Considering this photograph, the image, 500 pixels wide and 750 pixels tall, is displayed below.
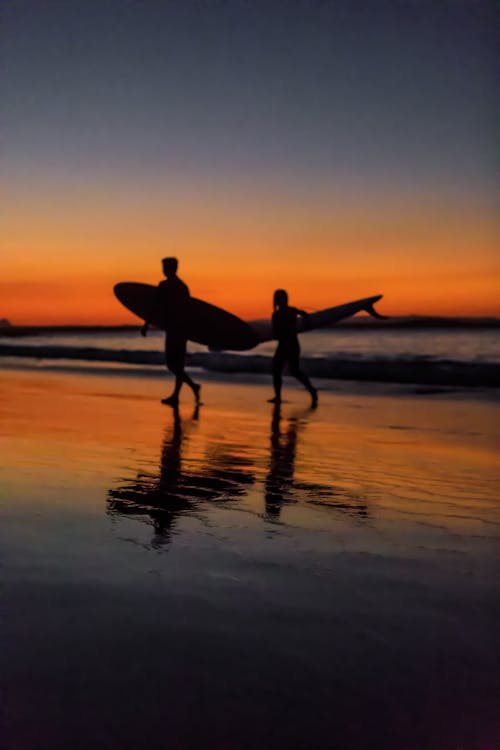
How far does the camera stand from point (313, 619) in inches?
121

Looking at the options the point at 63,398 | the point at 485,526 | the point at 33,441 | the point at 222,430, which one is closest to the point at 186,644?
the point at 485,526

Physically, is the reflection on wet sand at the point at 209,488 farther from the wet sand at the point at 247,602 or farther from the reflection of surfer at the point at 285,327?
the reflection of surfer at the point at 285,327

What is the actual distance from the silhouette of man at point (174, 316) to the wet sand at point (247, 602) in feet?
19.0

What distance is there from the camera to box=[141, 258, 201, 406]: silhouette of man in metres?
13.0

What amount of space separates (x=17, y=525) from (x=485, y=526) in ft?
8.59

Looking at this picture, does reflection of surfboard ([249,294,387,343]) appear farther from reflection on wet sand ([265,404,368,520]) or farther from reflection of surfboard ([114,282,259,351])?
reflection on wet sand ([265,404,368,520])

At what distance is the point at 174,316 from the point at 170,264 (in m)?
0.87

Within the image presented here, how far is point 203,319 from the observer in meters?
15.7

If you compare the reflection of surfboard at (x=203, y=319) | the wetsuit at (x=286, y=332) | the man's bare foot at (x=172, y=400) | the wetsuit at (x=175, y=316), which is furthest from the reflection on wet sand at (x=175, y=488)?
the reflection of surfboard at (x=203, y=319)

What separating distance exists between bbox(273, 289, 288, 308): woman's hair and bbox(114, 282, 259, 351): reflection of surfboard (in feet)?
7.25

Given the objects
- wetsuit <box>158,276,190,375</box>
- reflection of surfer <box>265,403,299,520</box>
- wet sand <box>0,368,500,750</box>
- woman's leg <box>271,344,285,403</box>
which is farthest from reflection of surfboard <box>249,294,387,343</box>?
wet sand <box>0,368,500,750</box>

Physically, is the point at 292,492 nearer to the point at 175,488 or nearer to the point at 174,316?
the point at 175,488

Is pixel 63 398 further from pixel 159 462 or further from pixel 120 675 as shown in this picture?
pixel 120 675

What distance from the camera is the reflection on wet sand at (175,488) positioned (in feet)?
16.1
